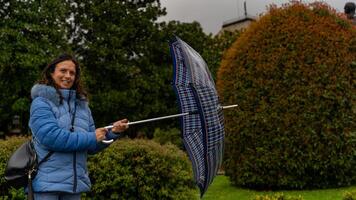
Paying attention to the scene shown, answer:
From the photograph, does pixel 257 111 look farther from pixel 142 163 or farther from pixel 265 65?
pixel 142 163

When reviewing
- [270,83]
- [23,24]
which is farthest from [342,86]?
[23,24]

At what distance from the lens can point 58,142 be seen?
3260 millimetres

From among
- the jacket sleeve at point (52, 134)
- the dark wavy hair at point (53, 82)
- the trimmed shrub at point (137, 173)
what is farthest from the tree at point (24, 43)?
the jacket sleeve at point (52, 134)

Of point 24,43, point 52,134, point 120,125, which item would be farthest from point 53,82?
point 24,43

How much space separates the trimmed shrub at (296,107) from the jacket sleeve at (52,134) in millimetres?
5210

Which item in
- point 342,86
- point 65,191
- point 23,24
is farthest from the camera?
point 23,24

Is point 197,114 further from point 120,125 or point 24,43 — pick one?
point 24,43

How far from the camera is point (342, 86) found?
26.8 ft

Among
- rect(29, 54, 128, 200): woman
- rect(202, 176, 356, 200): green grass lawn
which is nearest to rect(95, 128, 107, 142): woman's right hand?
rect(29, 54, 128, 200): woman

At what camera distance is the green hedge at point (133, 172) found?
21.1 ft

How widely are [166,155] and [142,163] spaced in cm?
33

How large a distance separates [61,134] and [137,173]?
11.1 ft

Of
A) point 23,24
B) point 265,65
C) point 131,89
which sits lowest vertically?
point 131,89

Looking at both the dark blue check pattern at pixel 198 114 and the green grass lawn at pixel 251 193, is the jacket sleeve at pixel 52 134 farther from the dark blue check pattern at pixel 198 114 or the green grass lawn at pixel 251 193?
the green grass lawn at pixel 251 193
